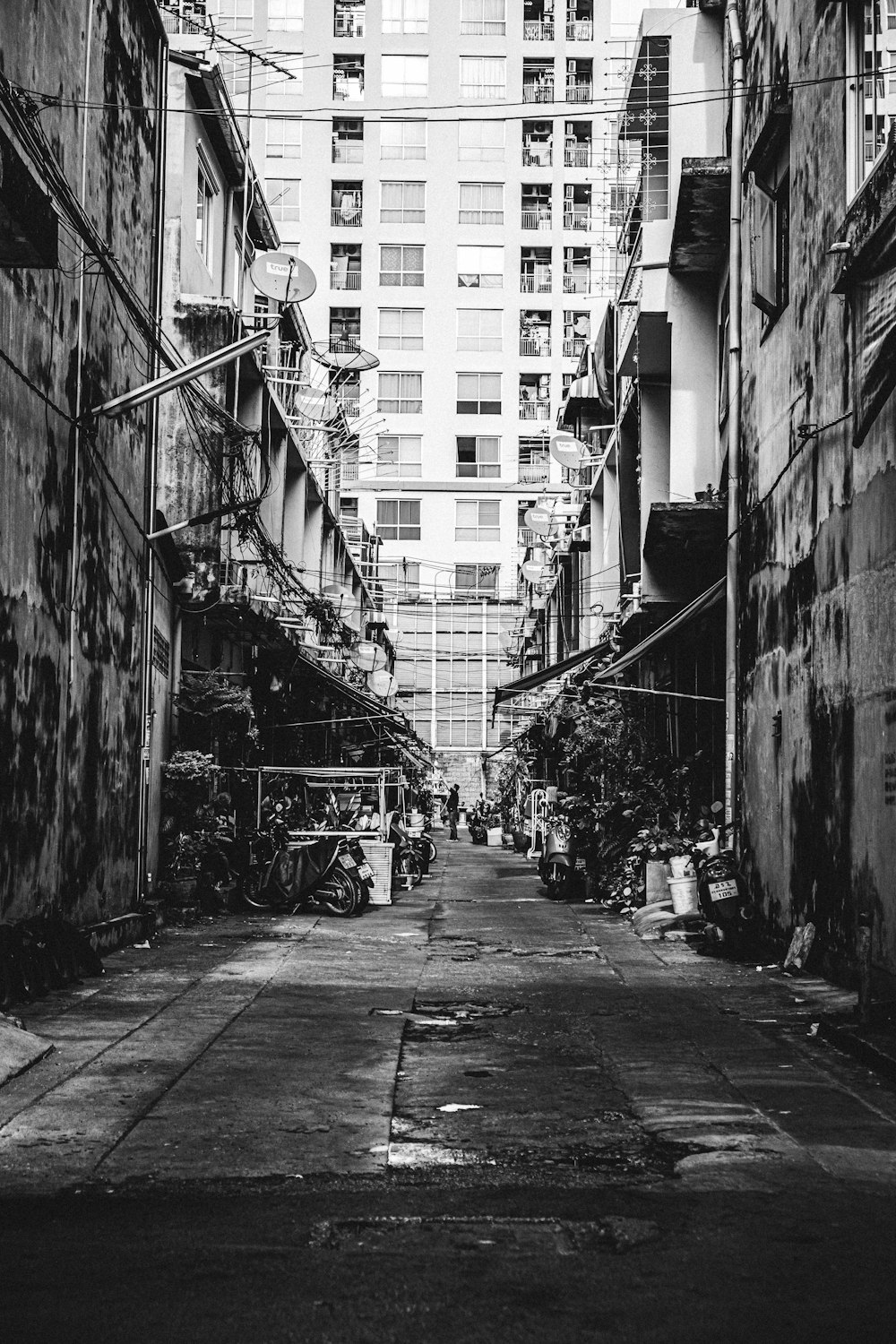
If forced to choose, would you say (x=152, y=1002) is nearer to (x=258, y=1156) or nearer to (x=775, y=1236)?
(x=258, y=1156)

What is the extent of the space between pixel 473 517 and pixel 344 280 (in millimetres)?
12349

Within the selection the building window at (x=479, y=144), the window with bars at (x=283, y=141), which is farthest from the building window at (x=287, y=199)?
the building window at (x=479, y=144)

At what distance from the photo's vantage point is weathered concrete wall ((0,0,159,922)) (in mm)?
12031

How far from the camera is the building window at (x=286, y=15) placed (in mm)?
67750


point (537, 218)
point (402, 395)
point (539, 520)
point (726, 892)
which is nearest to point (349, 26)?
point (537, 218)

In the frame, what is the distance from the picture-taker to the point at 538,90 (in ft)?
221

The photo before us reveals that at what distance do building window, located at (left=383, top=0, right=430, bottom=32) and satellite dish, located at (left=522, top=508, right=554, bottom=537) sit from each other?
3771 centimetres

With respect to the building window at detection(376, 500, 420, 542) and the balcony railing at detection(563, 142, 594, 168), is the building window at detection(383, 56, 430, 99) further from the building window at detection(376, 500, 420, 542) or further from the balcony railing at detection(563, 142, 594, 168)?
the building window at detection(376, 500, 420, 542)

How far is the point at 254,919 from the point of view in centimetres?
1950

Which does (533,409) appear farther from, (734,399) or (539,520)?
(734,399)

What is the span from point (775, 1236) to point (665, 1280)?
2.27 ft

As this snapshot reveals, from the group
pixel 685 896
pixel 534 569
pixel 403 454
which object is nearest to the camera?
pixel 685 896

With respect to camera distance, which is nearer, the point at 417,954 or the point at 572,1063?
the point at 572,1063

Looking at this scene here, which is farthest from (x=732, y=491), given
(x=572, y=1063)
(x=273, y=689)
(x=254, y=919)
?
(x=273, y=689)
